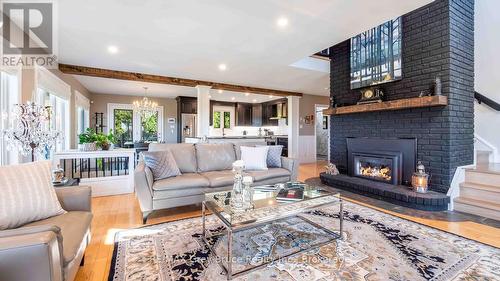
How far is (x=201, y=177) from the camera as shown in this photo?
311 centimetres

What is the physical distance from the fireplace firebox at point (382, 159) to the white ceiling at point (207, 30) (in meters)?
A: 1.87

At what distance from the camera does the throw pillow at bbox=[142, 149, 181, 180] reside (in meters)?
2.97

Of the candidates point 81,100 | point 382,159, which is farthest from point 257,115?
point 382,159

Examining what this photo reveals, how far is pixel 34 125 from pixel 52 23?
1.35 meters

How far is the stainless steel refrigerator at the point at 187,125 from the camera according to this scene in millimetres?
8438

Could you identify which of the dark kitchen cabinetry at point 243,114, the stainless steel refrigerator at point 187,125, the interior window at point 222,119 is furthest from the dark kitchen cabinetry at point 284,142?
the stainless steel refrigerator at point 187,125

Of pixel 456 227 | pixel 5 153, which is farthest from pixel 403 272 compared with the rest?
pixel 5 153

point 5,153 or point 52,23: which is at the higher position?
point 52,23

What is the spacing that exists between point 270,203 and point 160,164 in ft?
5.45

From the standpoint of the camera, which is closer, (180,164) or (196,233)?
(196,233)

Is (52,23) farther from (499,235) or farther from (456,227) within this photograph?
(499,235)

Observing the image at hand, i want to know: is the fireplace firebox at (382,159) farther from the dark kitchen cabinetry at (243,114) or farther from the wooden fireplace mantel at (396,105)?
the dark kitchen cabinetry at (243,114)

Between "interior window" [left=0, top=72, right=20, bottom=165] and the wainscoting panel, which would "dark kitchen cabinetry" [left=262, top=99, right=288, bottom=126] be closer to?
the wainscoting panel

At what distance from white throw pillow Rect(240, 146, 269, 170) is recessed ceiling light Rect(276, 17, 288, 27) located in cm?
183
